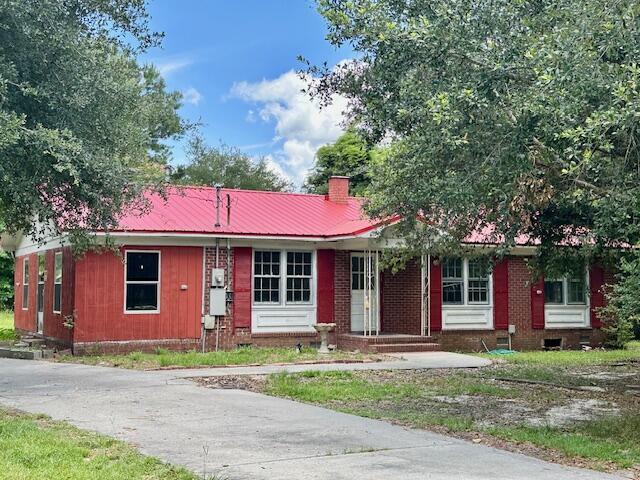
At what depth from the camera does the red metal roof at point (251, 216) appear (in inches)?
719

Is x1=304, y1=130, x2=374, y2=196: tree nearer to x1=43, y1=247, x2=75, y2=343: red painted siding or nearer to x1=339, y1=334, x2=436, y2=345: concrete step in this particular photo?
x1=339, y1=334, x2=436, y2=345: concrete step

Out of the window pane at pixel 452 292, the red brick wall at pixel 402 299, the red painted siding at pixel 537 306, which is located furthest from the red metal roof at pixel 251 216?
the red painted siding at pixel 537 306

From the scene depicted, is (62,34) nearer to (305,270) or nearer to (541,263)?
(541,263)

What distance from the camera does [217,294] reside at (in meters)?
18.5

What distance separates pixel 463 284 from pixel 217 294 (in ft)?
23.2

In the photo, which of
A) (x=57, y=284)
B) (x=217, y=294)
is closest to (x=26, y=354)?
(x=57, y=284)

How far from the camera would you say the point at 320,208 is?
2259cm

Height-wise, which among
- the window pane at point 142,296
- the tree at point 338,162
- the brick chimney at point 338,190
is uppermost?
the tree at point 338,162

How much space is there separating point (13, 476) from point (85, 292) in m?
11.7

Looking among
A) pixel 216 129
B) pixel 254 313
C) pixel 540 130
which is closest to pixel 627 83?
pixel 540 130

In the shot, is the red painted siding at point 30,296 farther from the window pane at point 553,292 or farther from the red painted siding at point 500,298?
the window pane at point 553,292

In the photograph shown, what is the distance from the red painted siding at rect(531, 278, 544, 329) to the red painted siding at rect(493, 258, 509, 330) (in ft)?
2.85

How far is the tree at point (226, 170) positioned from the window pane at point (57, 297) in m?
27.3

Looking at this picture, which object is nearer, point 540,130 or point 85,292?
point 540,130
